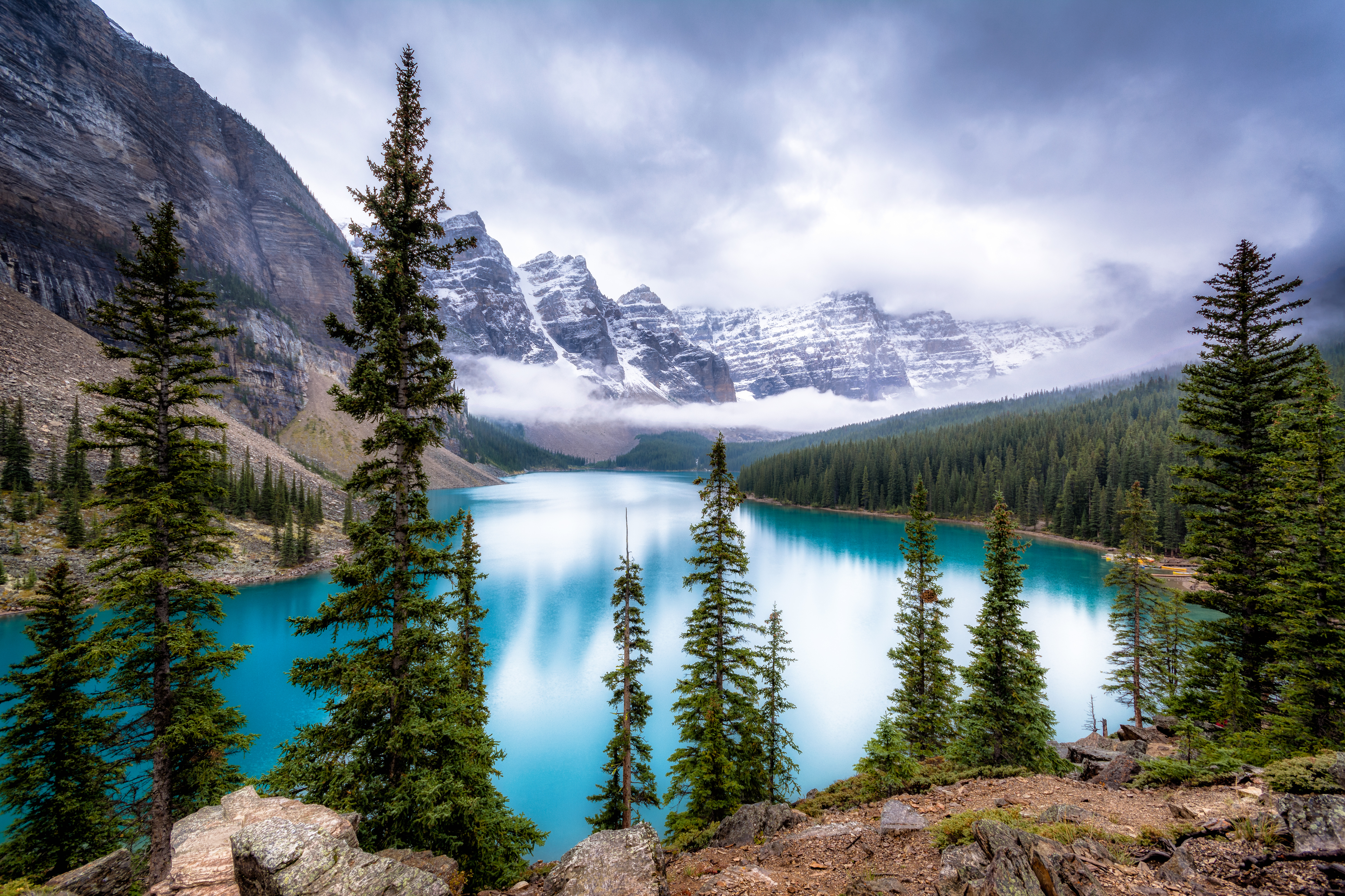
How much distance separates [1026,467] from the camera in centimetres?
8675

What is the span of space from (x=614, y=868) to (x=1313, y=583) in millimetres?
15904

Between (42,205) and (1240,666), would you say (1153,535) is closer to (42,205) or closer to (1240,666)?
(1240,666)

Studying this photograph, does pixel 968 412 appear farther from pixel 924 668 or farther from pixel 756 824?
pixel 756 824

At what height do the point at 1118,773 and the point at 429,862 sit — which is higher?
the point at 429,862

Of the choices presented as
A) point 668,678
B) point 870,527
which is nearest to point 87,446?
point 668,678

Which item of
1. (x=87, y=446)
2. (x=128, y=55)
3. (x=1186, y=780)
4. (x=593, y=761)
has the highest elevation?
(x=128, y=55)

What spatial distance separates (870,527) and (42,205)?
16150cm

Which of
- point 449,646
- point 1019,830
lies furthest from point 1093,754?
point 449,646

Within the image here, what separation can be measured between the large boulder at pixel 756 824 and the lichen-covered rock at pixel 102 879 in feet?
34.4

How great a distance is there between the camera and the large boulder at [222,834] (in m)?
5.76

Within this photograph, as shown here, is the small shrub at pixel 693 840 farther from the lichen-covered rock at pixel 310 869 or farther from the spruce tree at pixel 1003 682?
the spruce tree at pixel 1003 682

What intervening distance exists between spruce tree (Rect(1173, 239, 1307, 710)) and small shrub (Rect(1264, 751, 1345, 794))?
829 centimetres

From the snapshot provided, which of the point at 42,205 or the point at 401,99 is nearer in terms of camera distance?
the point at 401,99

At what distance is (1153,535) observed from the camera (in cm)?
2430
